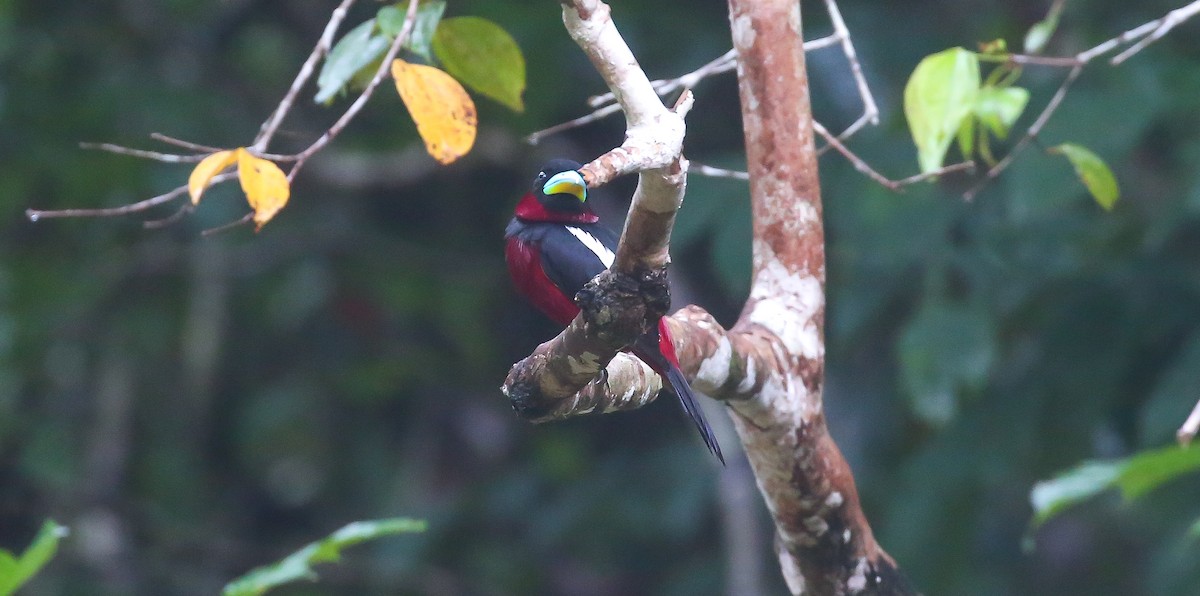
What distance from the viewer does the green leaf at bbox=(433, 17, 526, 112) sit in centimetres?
235

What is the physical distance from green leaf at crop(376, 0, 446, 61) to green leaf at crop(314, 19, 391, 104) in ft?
0.13

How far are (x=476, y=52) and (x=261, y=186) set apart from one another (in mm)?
580

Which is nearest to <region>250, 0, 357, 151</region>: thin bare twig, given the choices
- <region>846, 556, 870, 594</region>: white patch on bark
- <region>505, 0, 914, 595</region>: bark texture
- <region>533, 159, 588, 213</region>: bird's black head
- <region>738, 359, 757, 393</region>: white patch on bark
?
<region>533, 159, 588, 213</region>: bird's black head

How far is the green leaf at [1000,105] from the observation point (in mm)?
2299

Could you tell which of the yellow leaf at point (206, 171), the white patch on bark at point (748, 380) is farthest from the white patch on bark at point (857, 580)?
the yellow leaf at point (206, 171)

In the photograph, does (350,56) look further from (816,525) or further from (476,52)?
(816,525)

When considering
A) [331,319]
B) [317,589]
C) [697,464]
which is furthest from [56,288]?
[697,464]

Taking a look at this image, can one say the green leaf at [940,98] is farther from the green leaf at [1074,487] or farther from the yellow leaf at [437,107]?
the yellow leaf at [437,107]

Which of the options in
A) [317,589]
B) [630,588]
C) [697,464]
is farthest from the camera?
[630,588]

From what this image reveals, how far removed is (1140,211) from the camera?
4.08 meters

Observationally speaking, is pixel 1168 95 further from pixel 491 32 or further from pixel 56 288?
pixel 56 288

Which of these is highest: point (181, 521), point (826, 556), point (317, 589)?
point (181, 521)

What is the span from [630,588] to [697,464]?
4.15 ft

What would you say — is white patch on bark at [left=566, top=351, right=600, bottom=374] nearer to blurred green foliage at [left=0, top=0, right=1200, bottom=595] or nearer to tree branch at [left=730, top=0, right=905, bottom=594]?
tree branch at [left=730, top=0, right=905, bottom=594]
